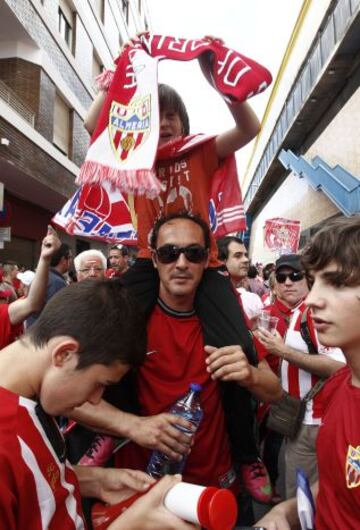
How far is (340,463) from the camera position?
1.41 metres

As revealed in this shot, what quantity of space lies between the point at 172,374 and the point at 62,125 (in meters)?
13.7

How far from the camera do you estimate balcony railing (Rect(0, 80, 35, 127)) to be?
10.7 meters

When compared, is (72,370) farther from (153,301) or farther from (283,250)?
(283,250)

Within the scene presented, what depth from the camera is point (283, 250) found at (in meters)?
11.4

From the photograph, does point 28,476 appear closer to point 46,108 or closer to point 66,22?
point 46,108

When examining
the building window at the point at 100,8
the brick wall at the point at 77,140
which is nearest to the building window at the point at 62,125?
the brick wall at the point at 77,140

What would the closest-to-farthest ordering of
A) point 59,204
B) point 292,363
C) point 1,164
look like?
point 292,363, point 1,164, point 59,204

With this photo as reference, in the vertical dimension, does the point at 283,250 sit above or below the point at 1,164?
below

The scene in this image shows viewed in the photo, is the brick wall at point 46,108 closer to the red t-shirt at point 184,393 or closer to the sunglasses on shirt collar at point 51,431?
the red t-shirt at point 184,393

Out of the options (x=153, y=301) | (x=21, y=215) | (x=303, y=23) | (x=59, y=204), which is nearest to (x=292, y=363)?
(x=153, y=301)

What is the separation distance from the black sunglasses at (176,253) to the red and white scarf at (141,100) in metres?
0.33

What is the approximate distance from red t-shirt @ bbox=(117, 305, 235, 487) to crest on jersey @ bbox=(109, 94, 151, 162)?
967 mm

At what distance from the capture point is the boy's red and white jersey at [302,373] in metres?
3.00

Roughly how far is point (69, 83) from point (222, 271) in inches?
542
